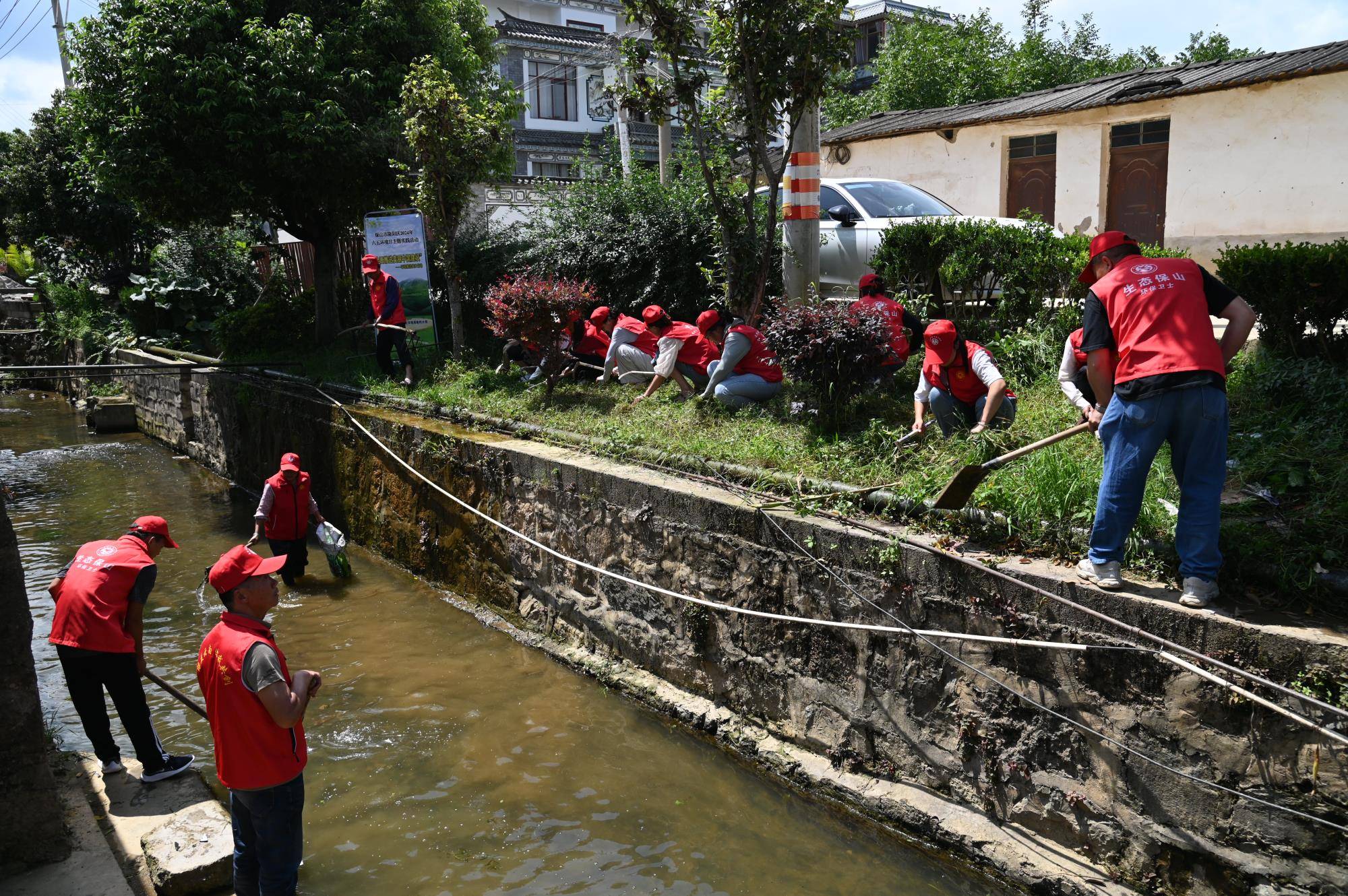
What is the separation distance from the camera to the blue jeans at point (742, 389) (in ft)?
25.4

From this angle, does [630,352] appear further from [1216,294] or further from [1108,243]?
[1216,294]

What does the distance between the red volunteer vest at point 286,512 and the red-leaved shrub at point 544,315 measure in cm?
249

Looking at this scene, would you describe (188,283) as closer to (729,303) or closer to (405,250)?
(405,250)

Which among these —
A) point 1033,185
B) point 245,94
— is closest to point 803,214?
point 1033,185

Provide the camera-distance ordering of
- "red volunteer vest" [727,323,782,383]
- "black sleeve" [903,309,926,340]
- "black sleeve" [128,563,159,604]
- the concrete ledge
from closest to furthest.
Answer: the concrete ledge < "black sleeve" [128,563,159,604] < "black sleeve" [903,309,926,340] < "red volunteer vest" [727,323,782,383]

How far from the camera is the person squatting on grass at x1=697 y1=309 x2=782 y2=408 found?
7.71 metres

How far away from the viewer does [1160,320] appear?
4.22 metres

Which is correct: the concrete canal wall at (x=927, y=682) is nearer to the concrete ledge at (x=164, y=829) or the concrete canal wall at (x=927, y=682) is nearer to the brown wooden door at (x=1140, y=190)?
the concrete ledge at (x=164, y=829)

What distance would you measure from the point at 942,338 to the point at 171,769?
5271mm

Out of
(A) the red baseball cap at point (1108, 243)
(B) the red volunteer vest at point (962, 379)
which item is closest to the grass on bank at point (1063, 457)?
(B) the red volunteer vest at point (962, 379)

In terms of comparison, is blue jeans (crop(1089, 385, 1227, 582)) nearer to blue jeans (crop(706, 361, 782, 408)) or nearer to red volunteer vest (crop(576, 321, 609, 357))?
blue jeans (crop(706, 361, 782, 408))

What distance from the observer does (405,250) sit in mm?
12383

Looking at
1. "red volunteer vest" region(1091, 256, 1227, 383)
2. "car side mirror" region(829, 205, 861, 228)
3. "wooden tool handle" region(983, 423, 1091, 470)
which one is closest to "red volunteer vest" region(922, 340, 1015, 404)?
"wooden tool handle" region(983, 423, 1091, 470)

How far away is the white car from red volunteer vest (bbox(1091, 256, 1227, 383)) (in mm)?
4707
